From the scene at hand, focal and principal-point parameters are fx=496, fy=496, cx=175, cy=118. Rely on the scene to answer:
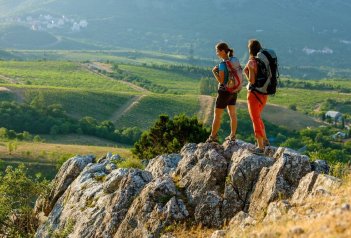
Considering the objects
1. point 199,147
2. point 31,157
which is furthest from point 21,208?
point 31,157

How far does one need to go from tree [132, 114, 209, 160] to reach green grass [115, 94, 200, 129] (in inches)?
4289

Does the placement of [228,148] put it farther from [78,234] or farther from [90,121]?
[90,121]

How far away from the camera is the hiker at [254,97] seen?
66.3ft

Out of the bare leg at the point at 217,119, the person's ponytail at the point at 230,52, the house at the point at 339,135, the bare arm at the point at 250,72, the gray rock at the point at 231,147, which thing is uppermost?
the person's ponytail at the point at 230,52

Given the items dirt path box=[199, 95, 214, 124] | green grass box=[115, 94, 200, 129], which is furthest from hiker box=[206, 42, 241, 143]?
dirt path box=[199, 95, 214, 124]

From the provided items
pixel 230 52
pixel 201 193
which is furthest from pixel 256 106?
pixel 201 193

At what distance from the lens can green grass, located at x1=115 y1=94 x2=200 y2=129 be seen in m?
171

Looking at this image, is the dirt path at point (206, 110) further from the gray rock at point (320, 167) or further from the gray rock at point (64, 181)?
the gray rock at point (320, 167)

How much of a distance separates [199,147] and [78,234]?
704 cm

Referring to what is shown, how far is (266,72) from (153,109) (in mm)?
165973

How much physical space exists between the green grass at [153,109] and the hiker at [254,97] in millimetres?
143714

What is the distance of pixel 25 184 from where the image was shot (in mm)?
35469

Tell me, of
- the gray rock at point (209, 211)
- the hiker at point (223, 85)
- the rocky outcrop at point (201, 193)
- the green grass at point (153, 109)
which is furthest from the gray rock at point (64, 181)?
the green grass at point (153, 109)

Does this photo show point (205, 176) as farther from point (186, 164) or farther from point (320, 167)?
point (320, 167)
